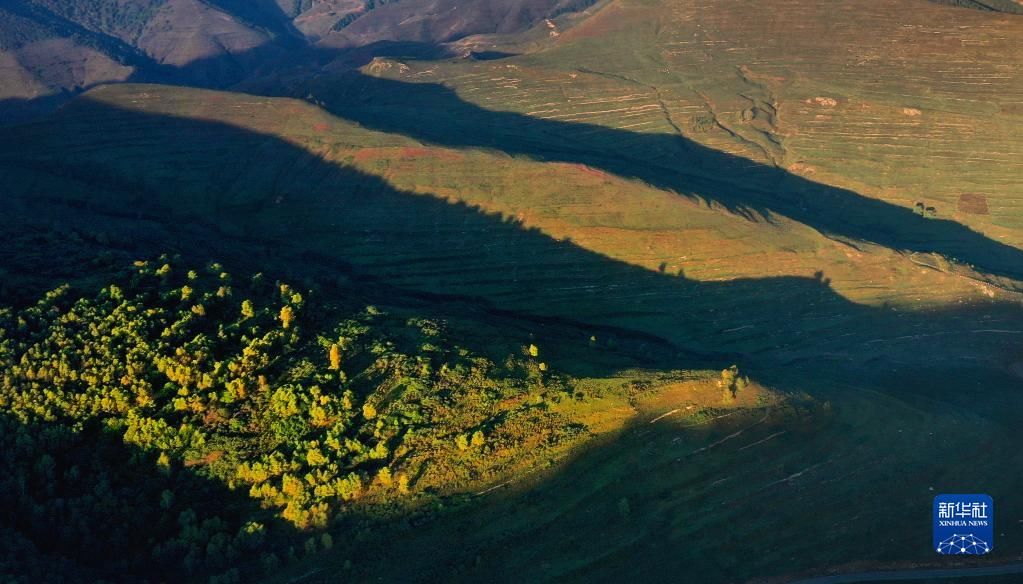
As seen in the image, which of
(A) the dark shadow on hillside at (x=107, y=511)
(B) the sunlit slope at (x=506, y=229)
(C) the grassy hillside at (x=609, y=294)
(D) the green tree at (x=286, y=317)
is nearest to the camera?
(A) the dark shadow on hillside at (x=107, y=511)

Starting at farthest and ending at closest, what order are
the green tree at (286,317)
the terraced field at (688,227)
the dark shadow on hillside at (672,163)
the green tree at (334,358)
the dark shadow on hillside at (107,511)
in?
the dark shadow on hillside at (672,163) → the green tree at (286,317) → the green tree at (334,358) → the terraced field at (688,227) → the dark shadow on hillside at (107,511)

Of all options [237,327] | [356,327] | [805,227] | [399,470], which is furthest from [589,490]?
[805,227]

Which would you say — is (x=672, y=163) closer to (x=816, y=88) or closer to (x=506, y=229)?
(x=816, y=88)

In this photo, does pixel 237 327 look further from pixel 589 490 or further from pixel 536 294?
pixel 536 294

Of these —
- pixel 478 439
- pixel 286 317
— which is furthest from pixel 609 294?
pixel 286 317

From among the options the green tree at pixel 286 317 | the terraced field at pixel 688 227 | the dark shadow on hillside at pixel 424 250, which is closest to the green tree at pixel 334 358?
the green tree at pixel 286 317

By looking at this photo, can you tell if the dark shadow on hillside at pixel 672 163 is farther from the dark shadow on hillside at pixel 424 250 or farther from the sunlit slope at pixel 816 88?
the dark shadow on hillside at pixel 424 250
